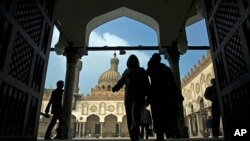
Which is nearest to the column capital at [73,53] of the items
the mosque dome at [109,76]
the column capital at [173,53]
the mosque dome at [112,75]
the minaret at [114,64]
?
the column capital at [173,53]

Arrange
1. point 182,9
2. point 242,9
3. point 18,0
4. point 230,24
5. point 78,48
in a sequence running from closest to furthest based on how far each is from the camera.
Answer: point 242,9 → point 18,0 → point 230,24 → point 182,9 → point 78,48

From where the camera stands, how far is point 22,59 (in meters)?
2.99

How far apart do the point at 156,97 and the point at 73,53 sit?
6285mm

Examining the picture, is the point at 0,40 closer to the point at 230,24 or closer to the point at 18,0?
the point at 18,0

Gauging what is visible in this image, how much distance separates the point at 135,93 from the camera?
3873 millimetres

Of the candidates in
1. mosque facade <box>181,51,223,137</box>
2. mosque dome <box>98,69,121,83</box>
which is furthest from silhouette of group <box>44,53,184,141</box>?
mosque dome <box>98,69,121,83</box>

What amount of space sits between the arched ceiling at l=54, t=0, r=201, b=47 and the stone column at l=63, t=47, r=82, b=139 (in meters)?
0.36

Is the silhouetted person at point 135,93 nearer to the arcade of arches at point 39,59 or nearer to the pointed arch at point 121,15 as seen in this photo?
the arcade of arches at point 39,59

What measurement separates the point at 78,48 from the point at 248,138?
24.9 feet

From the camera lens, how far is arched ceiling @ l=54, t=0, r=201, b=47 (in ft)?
25.4

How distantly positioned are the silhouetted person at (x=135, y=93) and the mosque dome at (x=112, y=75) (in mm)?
44138

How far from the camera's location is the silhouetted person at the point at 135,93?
3.73 meters

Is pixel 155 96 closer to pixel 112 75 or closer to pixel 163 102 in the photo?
pixel 163 102

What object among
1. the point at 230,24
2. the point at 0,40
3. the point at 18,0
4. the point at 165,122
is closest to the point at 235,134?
the point at 165,122
